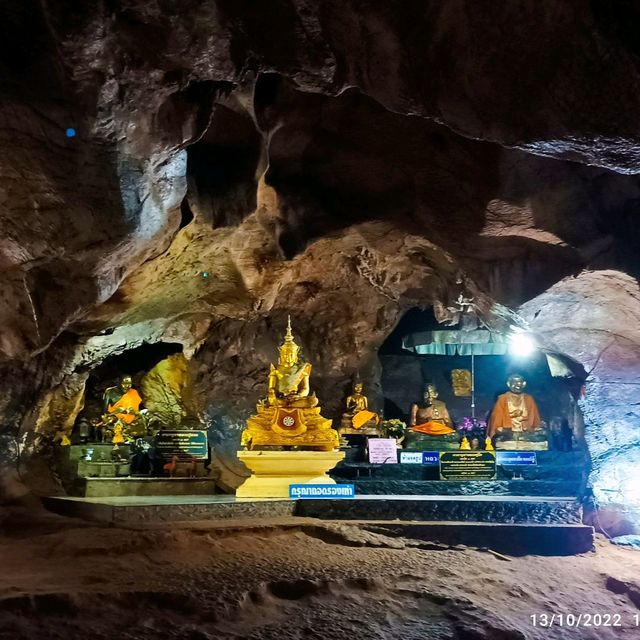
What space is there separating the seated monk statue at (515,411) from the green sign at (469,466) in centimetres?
238

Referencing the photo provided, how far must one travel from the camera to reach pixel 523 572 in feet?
18.3

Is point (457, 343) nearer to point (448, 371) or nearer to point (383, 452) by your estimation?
point (448, 371)

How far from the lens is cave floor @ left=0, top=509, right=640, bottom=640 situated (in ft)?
13.2

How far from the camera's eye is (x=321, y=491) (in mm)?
7312

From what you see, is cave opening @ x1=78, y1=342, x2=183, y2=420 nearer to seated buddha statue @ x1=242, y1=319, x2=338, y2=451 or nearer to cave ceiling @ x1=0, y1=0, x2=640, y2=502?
cave ceiling @ x1=0, y1=0, x2=640, y2=502

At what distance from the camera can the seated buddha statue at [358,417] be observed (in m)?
10.6

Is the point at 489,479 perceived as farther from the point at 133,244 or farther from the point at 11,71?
the point at 11,71

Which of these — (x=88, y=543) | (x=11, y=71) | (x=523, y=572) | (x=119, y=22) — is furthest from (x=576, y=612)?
(x=11, y=71)

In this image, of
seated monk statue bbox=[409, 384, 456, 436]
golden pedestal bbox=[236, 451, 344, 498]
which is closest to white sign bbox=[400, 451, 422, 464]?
seated monk statue bbox=[409, 384, 456, 436]

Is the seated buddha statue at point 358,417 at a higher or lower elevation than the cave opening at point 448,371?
lower

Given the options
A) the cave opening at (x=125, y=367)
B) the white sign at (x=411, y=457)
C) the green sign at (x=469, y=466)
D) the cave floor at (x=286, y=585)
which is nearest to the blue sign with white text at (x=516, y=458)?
the green sign at (x=469, y=466)

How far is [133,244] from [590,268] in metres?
4.45
